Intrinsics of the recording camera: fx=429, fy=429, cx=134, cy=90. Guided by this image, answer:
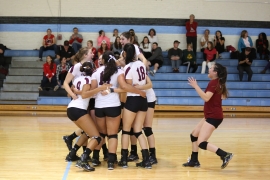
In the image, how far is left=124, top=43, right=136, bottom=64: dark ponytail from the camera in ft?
21.5

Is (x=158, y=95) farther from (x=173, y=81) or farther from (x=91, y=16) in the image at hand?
(x=91, y=16)

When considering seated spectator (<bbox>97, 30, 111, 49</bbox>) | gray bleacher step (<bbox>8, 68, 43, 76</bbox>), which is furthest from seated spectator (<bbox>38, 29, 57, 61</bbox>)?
seated spectator (<bbox>97, 30, 111, 49</bbox>)

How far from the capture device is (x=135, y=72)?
656 cm

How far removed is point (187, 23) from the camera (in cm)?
1647

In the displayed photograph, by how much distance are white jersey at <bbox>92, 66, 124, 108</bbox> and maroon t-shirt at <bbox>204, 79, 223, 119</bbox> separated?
53.1 inches

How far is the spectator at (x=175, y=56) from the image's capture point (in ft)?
52.1

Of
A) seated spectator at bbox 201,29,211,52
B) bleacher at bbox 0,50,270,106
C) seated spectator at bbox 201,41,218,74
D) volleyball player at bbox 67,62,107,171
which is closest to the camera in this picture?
volleyball player at bbox 67,62,107,171

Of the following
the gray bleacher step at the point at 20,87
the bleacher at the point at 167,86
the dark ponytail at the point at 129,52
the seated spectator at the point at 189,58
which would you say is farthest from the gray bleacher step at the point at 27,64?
the dark ponytail at the point at 129,52

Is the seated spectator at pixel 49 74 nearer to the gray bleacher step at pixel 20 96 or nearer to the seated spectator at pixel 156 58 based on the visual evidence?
the gray bleacher step at pixel 20 96

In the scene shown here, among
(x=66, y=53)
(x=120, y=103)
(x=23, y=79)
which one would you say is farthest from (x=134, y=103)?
(x=23, y=79)

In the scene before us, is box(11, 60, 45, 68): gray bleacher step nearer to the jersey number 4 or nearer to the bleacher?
the bleacher

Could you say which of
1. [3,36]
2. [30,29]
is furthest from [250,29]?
[3,36]

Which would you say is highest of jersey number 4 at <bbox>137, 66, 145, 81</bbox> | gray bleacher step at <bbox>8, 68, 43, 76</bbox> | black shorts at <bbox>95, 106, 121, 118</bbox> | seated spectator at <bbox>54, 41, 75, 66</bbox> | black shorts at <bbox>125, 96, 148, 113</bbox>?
seated spectator at <bbox>54, 41, 75, 66</bbox>

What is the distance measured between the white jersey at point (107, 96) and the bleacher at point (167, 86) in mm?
7930
